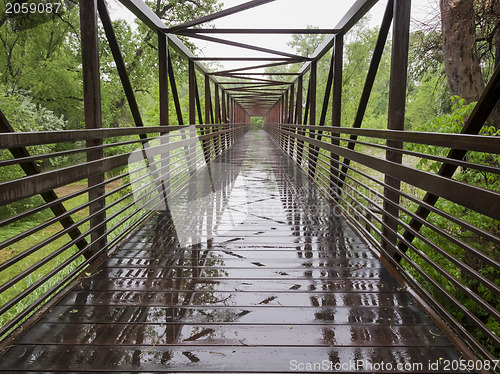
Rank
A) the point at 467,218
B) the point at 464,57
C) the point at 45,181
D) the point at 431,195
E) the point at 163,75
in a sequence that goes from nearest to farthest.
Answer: the point at 45,181 < the point at 431,195 < the point at 467,218 < the point at 464,57 < the point at 163,75

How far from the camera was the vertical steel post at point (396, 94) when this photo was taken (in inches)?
120

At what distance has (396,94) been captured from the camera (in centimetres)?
322

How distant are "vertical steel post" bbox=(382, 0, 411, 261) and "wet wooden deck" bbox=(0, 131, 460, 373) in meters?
0.29

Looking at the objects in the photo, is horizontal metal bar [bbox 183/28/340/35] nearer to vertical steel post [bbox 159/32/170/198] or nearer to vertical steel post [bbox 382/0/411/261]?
vertical steel post [bbox 159/32/170/198]

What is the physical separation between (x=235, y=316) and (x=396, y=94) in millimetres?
2265

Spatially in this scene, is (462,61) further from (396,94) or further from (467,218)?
(396,94)

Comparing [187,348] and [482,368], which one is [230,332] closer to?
[187,348]

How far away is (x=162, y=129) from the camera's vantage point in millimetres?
4785

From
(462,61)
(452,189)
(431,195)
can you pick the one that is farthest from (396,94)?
(462,61)

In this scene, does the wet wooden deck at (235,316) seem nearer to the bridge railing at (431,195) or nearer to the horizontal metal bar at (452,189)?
the bridge railing at (431,195)

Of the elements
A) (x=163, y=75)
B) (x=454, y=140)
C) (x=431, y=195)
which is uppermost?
(x=163, y=75)

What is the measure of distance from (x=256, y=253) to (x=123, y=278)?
1.09 m

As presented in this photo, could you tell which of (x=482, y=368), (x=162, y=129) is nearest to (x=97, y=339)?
(x=482, y=368)

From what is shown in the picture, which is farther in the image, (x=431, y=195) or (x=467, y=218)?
(x=467, y=218)
